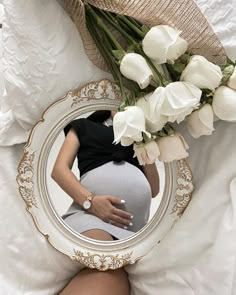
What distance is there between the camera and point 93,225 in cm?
88

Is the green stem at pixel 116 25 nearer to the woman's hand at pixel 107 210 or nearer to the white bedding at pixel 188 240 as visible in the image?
the white bedding at pixel 188 240

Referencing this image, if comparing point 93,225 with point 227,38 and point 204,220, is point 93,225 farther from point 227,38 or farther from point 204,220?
point 227,38

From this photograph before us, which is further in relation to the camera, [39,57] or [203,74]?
[39,57]

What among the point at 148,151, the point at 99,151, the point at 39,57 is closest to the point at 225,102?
the point at 148,151

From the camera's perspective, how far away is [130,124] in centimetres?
70

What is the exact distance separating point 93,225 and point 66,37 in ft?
1.13

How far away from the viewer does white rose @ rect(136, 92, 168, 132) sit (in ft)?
2.36

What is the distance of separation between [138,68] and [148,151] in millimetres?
129

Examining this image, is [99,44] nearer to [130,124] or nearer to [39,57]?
[39,57]

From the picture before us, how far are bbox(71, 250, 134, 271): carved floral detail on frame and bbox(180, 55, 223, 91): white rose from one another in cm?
35

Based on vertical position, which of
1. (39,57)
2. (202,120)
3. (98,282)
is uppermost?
(202,120)

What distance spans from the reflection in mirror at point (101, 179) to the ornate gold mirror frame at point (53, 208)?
0.6 inches

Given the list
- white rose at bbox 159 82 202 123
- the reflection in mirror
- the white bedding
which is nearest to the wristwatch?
the reflection in mirror

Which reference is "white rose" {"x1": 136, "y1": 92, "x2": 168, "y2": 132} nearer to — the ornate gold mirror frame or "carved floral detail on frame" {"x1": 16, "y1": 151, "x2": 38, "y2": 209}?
the ornate gold mirror frame
